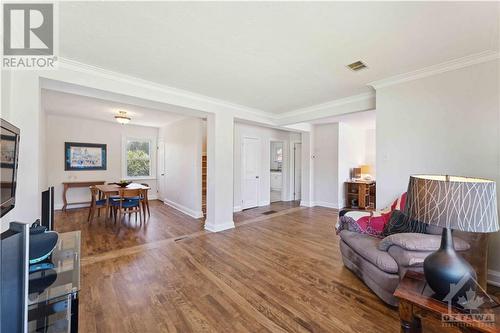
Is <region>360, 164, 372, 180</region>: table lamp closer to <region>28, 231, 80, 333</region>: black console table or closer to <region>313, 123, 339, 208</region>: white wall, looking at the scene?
<region>313, 123, 339, 208</region>: white wall

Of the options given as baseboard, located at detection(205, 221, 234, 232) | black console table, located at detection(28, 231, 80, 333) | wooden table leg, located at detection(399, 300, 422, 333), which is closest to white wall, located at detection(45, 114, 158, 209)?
baseboard, located at detection(205, 221, 234, 232)

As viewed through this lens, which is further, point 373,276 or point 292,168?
point 292,168

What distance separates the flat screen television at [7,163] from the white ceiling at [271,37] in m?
1.11

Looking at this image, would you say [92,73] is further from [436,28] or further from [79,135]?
[79,135]

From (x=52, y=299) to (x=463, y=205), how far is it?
7.90 ft

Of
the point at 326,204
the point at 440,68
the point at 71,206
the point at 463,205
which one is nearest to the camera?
the point at 463,205

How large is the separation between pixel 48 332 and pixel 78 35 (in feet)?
7.86

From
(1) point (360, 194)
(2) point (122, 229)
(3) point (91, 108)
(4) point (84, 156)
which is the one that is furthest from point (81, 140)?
(1) point (360, 194)

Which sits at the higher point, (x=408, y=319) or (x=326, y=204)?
(x=408, y=319)

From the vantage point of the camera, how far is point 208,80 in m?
3.04

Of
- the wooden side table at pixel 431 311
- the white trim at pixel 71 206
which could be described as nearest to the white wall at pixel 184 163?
the white trim at pixel 71 206

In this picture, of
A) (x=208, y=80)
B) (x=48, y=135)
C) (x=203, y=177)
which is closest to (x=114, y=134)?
(x=48, y=135)

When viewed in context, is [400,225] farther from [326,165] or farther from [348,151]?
[348,151]

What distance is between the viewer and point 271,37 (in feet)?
6.59
